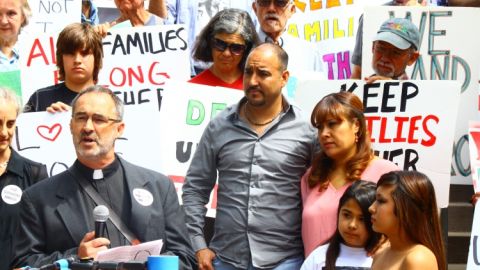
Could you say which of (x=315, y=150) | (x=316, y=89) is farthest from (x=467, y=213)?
(x=315, y=150)

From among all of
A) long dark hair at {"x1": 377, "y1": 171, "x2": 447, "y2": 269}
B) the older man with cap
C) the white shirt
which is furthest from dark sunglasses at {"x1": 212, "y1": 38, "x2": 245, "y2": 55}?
long dark hair at {"x1": 377, "y1": 171, "x2": 447, "y2": 269}

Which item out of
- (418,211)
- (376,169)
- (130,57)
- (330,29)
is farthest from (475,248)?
(130,57)

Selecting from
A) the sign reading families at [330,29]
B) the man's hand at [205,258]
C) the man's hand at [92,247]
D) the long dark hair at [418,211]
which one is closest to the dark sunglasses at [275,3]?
→ the sign reading families at [330,29]

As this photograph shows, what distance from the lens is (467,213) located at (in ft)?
34.8

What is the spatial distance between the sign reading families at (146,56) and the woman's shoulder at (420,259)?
401cm

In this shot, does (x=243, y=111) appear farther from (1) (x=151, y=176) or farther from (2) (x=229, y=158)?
(1) (x=151, y=176)

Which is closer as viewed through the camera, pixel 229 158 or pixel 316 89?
pixel 229 158

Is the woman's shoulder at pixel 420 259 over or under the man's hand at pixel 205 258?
over

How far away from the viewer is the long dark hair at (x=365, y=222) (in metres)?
7.68

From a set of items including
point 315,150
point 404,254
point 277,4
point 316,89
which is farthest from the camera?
point 277,4

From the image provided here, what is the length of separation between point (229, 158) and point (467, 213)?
114 inches

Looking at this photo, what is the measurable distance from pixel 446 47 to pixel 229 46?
1809 millimetres

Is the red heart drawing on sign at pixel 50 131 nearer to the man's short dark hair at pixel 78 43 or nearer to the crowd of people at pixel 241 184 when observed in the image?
the crowd of people at pixel 241 184

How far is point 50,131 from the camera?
9.57 m
